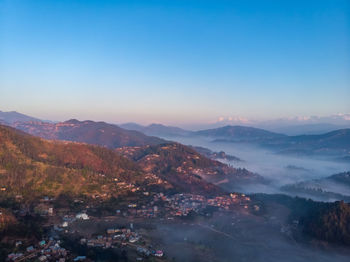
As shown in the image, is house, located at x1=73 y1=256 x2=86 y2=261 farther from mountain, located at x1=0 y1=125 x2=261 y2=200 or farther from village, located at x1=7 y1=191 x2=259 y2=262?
mountain, located at x1=0 y1=125 x2=261 y2=200

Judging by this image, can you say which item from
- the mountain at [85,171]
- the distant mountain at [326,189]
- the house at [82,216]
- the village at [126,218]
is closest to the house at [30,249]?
the village at [126,218]

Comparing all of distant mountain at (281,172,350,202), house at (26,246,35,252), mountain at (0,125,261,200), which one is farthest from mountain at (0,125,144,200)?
distant mountain at (281,172,350,202)

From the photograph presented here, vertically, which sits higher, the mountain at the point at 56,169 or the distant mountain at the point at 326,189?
the mountain at the point at 56,169

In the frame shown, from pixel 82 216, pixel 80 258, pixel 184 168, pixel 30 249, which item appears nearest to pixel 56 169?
pixel 82 216

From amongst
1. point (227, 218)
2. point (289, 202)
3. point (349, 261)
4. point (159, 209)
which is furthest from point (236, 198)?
point (349, 261)

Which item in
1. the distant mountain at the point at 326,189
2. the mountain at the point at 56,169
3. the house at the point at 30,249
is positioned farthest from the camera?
the distant mountain at the point at 326,189

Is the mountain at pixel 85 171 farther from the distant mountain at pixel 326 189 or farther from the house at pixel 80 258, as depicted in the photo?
→ the house at pixel 80 258

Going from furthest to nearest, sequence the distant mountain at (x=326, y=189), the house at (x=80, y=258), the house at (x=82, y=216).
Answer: the distant mountain at (x=326, y=189) → the house at (x=82, y=216) → the house at (x=80, y=258)
